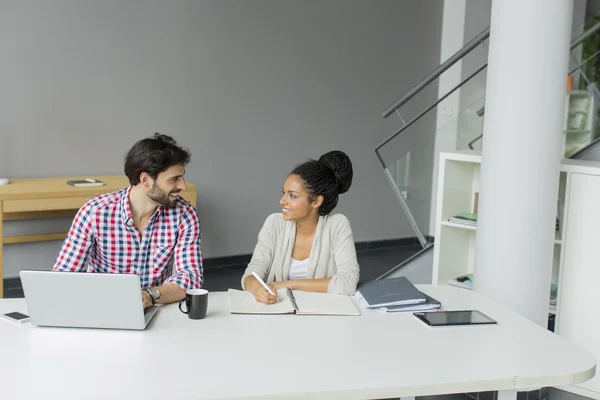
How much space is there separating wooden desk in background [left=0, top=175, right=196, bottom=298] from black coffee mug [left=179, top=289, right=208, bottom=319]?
248 cm

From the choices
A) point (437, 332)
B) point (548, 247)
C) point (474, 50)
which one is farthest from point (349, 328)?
point (474, 50)

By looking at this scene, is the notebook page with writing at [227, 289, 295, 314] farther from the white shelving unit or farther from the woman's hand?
the white shelving unit

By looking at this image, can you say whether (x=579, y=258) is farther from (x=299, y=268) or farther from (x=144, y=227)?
(x=144, y=227)

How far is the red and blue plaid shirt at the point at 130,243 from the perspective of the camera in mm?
2797

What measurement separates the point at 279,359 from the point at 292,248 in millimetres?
1107

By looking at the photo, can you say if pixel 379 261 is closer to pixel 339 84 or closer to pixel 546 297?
pixel 339 84

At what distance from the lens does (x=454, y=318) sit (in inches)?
96.9

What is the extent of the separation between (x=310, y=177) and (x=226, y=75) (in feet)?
9.72

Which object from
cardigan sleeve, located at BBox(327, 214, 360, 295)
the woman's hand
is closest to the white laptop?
the woman's hand

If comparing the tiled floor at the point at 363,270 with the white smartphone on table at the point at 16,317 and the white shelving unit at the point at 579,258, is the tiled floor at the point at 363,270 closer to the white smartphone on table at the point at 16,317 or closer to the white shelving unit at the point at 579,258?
the white shelving unit at the point at 579,258

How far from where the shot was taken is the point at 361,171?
677cm

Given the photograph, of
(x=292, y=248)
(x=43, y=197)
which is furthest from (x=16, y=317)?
(x=43, y=197)

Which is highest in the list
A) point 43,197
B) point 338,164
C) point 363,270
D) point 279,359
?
point 338,164

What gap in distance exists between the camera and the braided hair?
307 cm
